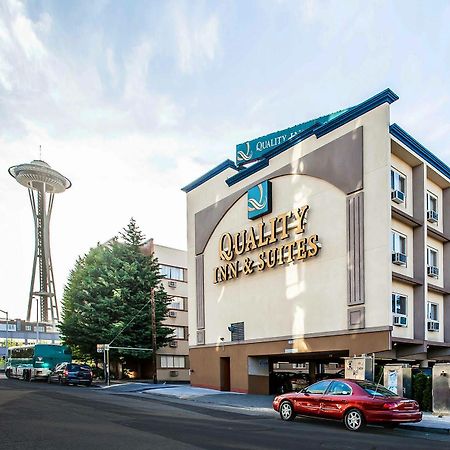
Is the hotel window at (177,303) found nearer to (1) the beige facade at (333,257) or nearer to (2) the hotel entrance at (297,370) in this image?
(1) the beige facade at (333,257)

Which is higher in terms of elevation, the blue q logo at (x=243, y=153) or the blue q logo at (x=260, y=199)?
the blue q logo at (x=243, y=153)

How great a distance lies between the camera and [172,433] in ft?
40.4

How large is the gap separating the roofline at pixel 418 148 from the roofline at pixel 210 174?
12139 millimetres

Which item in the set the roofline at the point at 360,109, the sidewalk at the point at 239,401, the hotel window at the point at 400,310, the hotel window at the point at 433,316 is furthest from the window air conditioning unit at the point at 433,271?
the sidewalk at the point at 239,401

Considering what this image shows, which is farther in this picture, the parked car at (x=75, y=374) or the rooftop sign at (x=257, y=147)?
the parked car at (x=75, y=374)

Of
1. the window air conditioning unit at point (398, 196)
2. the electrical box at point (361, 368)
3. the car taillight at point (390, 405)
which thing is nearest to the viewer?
the car taillight at point (390, 405)

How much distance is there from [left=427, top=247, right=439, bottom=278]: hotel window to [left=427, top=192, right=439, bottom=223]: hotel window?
5.21 ft

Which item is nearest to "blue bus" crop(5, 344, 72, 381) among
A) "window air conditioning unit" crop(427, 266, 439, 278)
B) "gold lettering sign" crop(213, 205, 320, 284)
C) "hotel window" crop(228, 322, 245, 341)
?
"gold lettering sign" crop(213, 205, 320, 284)

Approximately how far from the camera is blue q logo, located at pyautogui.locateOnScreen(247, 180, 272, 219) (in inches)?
1153

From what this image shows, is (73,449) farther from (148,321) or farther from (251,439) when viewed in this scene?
(148,321)

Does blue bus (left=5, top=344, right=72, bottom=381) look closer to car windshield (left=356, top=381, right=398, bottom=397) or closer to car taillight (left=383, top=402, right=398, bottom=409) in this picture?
car windshield (left=356, top=381, right=398, bottom=397)

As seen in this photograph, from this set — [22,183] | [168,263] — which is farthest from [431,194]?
[22,183]

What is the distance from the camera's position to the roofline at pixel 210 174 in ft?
113

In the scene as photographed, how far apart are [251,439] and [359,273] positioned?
13289 millimetres
